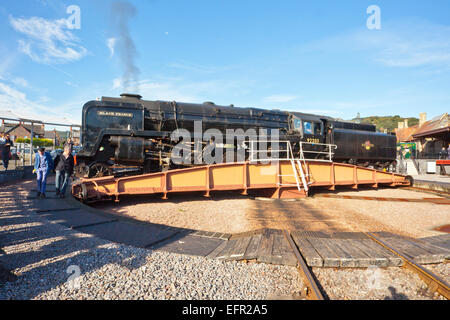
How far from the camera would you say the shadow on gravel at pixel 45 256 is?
2.71 metres

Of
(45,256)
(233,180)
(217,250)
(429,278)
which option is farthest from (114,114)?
(429,278)

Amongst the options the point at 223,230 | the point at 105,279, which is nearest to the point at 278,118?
the point at 223,230

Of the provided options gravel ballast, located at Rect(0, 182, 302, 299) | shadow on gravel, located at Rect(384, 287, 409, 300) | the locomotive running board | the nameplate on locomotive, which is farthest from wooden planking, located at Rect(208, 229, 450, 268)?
the nameplate on locomotive

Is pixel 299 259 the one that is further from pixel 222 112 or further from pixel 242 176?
pixel 222 112

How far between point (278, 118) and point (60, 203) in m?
9.37

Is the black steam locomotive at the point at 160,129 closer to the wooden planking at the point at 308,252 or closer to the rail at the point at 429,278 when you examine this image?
the wooden planking at the point at 308,252

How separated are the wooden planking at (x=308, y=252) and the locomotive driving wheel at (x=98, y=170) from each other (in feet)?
23.4

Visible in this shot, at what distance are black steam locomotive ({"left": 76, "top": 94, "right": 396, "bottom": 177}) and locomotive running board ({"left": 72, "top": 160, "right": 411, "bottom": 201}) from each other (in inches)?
57.0

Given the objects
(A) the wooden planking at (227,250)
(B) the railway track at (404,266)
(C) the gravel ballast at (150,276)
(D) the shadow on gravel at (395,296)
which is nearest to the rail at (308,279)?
(B) the railway track at (404,266)

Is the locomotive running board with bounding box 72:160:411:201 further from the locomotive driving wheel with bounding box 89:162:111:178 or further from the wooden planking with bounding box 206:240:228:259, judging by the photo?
the wooden planking with bounding box 206:240:228:259


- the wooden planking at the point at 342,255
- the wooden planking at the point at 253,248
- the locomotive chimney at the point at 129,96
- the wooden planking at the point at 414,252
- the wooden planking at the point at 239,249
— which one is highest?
the locomotive chimney at the point at 129,96

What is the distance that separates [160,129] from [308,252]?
7.52 m
